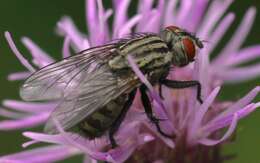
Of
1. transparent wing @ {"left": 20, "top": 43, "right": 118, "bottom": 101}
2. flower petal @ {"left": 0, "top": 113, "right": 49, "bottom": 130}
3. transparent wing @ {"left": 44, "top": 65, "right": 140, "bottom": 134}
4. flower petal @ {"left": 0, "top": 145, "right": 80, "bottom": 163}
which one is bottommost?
flower petal @ {"left": 0, "top": 145, "right": 80, "bottom": 163}

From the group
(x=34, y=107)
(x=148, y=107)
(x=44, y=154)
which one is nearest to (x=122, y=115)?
(x=148, y=107)

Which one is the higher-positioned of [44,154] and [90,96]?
[90,96]

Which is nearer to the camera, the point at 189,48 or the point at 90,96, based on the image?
the point at 90,96

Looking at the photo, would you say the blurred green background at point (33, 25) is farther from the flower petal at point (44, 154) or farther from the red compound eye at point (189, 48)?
the red compound eye at point (189, 48)

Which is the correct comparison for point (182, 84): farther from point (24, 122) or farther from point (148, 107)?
point (24, 122)

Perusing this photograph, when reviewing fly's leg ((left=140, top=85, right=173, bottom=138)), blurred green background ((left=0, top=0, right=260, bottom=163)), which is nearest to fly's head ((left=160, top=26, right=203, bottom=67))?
fly's leg ((left=140, top=85, right=173, bottom=138))

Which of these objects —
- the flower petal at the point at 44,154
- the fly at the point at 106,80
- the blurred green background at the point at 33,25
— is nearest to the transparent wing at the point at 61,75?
the fly at the point at 106,80

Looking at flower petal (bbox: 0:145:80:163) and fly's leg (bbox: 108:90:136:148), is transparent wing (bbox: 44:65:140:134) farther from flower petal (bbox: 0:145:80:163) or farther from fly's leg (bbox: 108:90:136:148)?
flower petal (bbox: 0:145:80:163)

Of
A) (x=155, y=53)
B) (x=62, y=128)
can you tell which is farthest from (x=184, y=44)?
(x=62, y=128)
